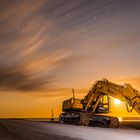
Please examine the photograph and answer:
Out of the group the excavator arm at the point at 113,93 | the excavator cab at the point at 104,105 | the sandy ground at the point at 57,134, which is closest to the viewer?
the sandy ground at the point at 57,134

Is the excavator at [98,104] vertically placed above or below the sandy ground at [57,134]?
above

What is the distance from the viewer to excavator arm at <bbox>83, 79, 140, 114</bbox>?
43678 millimetres

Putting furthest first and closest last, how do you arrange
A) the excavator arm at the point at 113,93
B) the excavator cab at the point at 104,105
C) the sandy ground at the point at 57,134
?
the excavator cab at the point at 104,105 → the excavator arm at the point at 113,93 → the sandy ground at the point at 57,134

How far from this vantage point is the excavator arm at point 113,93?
43678mm

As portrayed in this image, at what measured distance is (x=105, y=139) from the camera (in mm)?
24266

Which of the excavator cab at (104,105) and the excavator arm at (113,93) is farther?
the excavator cab at (104,105)

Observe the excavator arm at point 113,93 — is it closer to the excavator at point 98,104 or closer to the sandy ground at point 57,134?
the excavator at point 98,104

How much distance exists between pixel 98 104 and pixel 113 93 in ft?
8.98

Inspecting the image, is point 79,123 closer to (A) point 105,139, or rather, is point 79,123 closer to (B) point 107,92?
(B) point 107,92

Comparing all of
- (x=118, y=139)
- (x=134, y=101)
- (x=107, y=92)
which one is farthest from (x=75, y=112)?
(x=118, y=139)

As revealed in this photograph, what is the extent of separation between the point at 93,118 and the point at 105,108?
231 cm

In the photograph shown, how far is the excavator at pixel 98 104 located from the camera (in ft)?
147

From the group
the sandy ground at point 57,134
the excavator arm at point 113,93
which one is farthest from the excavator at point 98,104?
the sandy ground at point 57,134

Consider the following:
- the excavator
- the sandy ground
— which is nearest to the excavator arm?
the excavator
